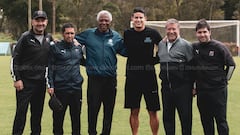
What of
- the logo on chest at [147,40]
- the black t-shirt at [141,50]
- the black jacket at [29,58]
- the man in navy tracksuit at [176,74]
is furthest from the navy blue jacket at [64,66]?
the man in navy tracksuit at [176,74]

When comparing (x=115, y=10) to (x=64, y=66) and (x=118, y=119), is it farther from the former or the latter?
(x=64, y=66)

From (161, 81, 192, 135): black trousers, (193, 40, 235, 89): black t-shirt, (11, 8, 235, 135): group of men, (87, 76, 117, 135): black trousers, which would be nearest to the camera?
(193, 40, 235, 89): black t-shirt

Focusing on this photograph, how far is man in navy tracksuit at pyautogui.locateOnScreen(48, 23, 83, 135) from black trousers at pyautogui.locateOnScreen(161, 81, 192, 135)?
4.52 ft

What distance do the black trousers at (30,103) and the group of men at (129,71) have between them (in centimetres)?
2

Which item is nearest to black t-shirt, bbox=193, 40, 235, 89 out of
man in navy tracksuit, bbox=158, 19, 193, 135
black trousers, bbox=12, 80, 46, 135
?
man in navy tracksuit, bbox=158, 19, 193, 135

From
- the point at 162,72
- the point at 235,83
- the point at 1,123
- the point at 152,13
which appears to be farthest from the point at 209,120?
the point at 152,13

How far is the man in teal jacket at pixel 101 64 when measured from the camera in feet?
23.8

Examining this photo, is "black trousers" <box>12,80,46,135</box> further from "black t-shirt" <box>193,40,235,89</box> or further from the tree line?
the tree line

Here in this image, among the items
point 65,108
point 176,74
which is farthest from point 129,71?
point 65,108

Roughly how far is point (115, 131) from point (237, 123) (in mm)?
2406

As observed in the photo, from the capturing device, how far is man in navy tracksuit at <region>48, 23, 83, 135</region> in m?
7.07

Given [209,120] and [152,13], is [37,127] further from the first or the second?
[152,13]

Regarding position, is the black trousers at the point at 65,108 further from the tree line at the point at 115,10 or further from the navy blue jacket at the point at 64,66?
the tree line at the point at 115,10

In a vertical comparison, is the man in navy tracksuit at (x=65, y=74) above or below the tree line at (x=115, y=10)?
below
